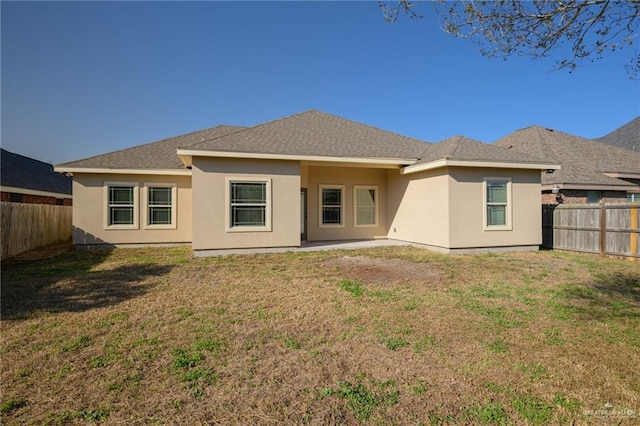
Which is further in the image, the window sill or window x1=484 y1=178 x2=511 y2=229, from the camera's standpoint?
window x1=484 y1=178 x2=511 y2=229

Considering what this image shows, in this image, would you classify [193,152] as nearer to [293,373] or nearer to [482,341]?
[293,373]

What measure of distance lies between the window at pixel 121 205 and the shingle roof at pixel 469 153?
10655mm

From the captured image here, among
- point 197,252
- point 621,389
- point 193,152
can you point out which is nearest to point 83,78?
point 193,152

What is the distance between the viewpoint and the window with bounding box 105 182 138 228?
12570mm

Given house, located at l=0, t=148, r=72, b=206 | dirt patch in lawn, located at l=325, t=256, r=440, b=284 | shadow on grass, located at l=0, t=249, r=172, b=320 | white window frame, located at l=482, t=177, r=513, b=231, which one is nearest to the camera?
shadow on grass, located at l=0, t=249, r=172, b=320

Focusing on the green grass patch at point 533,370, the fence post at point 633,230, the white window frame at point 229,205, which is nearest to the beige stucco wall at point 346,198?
the white window frame at point 229,205

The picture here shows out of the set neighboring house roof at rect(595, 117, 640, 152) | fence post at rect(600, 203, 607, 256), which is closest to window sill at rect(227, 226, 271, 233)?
fence post at rect(600, 203, 607, 256)

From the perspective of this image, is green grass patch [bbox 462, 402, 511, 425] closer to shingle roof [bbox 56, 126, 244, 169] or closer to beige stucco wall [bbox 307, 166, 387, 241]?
beige stucco wall [bbox 307, 166, 387, 241]

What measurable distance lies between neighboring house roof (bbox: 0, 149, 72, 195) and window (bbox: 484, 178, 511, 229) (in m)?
20.2

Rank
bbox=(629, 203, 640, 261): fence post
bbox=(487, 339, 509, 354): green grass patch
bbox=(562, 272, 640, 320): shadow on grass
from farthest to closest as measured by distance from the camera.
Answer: bbox=(629, 203, 640, 261): fence post
bbox=(562, 272, 640, 320): shadow on grass
bbox=(487, 339, 509, 354): green grass patch

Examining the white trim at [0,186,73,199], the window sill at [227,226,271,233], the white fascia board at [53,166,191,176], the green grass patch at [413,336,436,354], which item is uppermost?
the white fascia board at [53,166,191,176]

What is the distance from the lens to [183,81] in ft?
46.0

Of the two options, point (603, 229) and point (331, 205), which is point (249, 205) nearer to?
point (331, 205)

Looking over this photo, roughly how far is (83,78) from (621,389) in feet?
51.6
